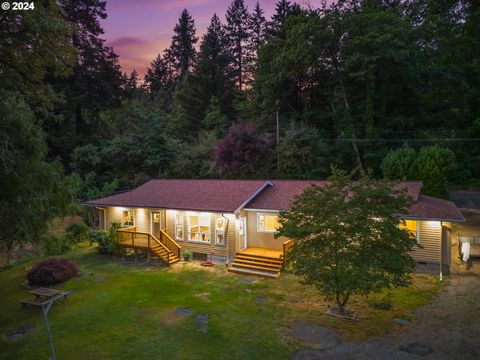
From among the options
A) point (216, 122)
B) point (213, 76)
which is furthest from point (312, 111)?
point (213, 76)

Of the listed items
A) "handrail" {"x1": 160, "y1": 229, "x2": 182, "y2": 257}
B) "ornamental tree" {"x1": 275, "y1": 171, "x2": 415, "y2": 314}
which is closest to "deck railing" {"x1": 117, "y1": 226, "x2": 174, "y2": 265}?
"handrail" {"x1": 160, "y1": 229, "x2": 182, "y2": 257}

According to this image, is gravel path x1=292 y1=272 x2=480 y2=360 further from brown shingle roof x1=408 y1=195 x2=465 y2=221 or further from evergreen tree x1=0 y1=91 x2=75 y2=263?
evergreen tree x1=0 y1=91 x2=75 y2=263

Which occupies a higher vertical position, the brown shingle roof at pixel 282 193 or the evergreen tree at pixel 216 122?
the evergreen tree at pixel 216 122

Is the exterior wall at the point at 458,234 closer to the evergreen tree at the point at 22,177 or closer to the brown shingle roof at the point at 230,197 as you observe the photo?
the brown shingle roof at the point at 230,197

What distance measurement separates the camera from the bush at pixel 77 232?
77.3ft

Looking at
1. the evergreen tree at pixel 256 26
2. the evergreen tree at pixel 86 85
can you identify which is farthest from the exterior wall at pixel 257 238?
the evergreen tree at pixel 256 26

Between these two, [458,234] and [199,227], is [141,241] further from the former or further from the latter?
[458,234]

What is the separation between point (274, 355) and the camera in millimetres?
9148

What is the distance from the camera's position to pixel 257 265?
16750 millimetres

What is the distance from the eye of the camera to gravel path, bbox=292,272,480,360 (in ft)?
29.6

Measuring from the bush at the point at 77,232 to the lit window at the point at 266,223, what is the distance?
1336 cm

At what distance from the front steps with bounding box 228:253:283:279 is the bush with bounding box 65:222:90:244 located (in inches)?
507

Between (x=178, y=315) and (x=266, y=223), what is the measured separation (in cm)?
811

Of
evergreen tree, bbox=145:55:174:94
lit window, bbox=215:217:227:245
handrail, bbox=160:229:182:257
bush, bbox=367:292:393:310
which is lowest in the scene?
bush, bbox=367:292:393:310
